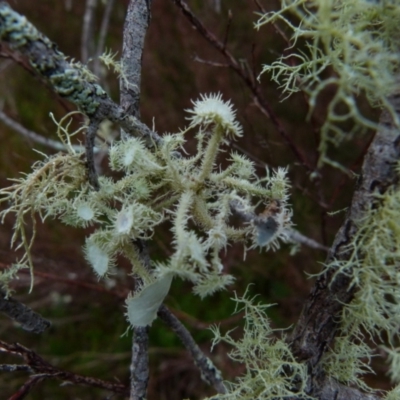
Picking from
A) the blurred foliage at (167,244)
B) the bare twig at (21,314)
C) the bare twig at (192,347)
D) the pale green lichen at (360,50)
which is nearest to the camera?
the pale green lichen at (360,50)

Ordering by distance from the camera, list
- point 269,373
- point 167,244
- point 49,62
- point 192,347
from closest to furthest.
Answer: point 49,62
point 269,373
point 192,347
point 167,244

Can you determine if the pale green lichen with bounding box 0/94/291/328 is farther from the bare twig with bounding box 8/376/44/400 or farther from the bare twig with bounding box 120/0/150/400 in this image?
the bare twig with bounding box 8/376/44/400

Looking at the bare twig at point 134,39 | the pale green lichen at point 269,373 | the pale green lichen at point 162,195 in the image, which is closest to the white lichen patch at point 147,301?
the pale green lichen at point 162,195

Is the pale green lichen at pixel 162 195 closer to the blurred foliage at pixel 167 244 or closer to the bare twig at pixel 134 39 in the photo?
the bare twig at pixel 134 39

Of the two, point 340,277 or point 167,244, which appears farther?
point 167,244

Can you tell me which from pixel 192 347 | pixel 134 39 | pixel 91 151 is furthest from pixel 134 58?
pixel 192 347

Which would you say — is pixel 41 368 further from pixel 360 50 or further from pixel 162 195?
pixel 360 50
